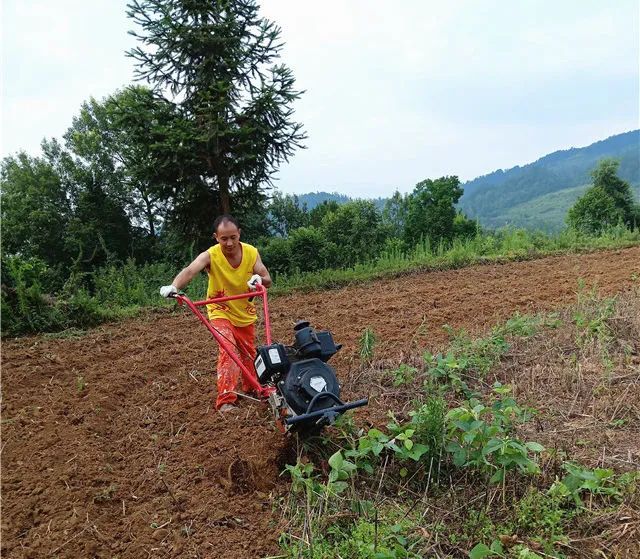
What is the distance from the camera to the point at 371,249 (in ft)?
41.2

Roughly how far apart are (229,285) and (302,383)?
1.38 metres

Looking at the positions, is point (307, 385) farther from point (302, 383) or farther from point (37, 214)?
point (37, 214)

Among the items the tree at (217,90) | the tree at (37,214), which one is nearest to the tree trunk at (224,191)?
the tree at (217,90)

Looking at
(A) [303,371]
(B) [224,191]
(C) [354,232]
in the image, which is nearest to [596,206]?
(C) [354,232]

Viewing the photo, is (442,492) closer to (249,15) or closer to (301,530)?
(301,530)

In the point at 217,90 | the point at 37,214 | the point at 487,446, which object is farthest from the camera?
the point at 37,214

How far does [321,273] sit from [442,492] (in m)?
7.20

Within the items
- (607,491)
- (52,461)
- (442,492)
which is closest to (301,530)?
(442,492)

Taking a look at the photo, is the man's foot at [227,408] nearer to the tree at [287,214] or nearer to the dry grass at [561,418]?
the dry grass at [561,418]

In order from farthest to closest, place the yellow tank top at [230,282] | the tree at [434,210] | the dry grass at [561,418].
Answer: the tree at [434,210], the yellow tank top at [230,282], the dry grass at [561,418]

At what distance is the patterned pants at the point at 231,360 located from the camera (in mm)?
3838

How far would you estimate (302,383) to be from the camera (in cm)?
295

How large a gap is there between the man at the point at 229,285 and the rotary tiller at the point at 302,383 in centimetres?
48

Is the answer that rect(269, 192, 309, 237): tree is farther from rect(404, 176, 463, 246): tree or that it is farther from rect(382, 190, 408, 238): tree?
rect(404, 176, 463, 246): tree
